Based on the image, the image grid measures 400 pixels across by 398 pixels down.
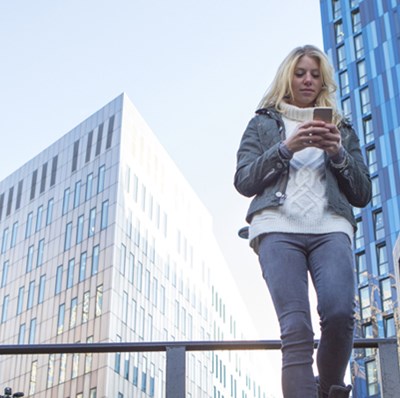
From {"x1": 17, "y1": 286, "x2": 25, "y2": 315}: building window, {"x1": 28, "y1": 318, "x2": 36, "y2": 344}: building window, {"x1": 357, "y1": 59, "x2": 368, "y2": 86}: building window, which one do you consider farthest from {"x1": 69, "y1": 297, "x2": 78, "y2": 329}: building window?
{"x1": 357, "y1": 59, "x2": 368, "y2": 86}: building window

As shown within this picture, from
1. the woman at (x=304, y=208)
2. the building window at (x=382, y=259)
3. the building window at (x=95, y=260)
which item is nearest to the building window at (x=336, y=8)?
the building window at (x=382, y=259)

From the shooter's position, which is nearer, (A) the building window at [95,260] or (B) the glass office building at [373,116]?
(A) the building window at [95,260]

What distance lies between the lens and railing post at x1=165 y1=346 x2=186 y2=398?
443cm

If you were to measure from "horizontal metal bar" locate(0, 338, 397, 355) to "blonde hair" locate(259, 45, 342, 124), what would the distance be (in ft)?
3.95

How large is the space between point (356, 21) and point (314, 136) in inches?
2863

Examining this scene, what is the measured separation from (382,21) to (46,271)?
32.9 m

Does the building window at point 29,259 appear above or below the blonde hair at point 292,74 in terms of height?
above

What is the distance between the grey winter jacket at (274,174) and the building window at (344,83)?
68.5m

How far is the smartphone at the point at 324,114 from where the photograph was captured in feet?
12.1

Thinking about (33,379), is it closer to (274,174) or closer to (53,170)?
(53,170)

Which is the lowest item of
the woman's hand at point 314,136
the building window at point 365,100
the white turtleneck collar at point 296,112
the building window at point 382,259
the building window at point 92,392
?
the woman's hand at point 314,136

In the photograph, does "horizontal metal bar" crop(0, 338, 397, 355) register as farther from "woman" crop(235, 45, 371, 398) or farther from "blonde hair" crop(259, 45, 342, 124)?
"blonde hair" crop(259, 45, 342, 124)

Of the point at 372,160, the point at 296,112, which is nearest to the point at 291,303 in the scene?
the point at 296,112

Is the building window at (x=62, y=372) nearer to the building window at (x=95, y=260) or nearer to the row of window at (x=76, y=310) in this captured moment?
the row of window at (x=76, y=310)
